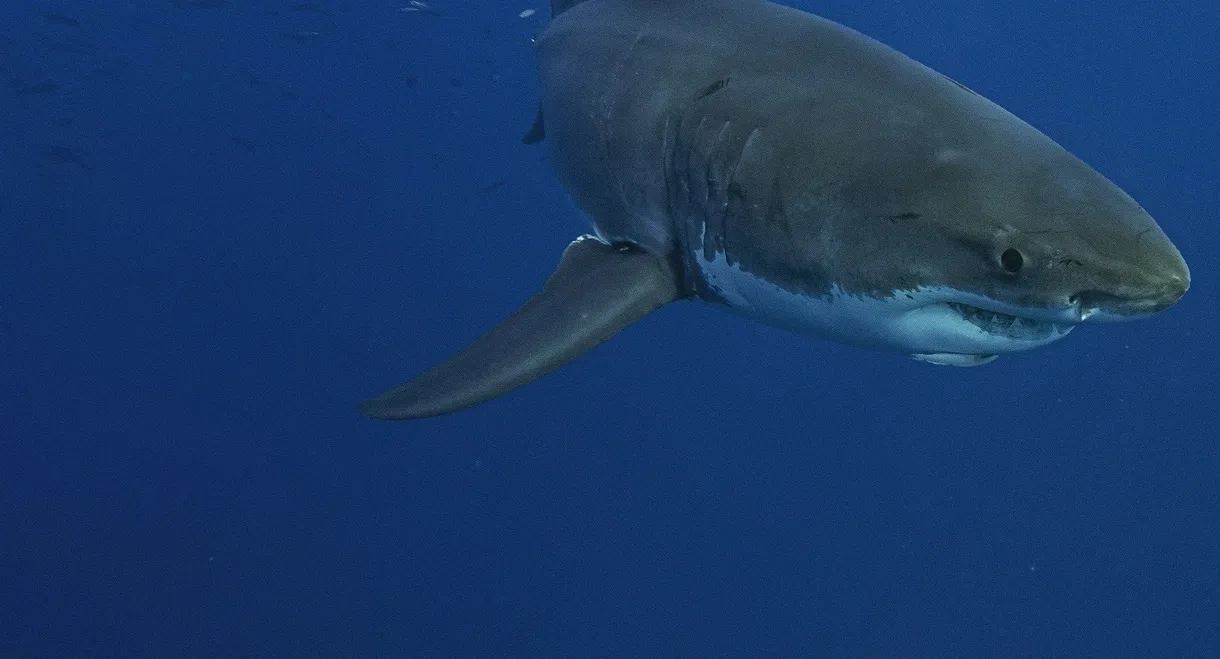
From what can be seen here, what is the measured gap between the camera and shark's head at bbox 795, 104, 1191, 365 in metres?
2.15

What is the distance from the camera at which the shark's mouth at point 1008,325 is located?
244 centimetres

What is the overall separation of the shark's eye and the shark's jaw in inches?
4.1

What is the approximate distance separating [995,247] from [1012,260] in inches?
2.5

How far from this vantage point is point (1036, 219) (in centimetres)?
229

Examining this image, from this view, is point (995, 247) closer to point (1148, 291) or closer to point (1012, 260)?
point (1012, 260)

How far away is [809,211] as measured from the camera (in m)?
Result: 2.85

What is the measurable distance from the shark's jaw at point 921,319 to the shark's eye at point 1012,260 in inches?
4.1

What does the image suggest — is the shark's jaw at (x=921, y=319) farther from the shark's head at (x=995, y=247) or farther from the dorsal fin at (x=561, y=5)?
the dorsal fin at (x=561, y=5)

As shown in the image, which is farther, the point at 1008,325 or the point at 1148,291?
the point at 1008,325

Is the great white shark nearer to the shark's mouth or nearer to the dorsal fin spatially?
the shark's mouth

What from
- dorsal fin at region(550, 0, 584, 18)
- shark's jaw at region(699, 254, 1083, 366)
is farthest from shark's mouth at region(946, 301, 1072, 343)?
dorsal fin at region(550, 0, 584, 18)

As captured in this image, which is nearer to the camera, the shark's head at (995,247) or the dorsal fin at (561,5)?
the shark's head at (995,247)

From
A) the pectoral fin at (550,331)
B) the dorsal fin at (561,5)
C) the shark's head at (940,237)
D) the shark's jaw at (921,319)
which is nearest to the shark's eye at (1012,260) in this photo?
the shark's head at (940,237)

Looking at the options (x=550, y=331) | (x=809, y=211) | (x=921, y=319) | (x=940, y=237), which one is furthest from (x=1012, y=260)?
(x=550, y=331)
